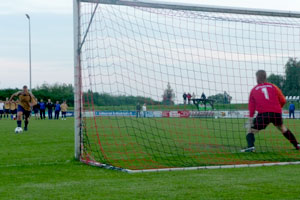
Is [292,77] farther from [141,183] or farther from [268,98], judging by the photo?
[141,183]

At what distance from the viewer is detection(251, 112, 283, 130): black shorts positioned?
9.41 metres

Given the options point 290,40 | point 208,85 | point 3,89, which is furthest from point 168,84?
point 3,89

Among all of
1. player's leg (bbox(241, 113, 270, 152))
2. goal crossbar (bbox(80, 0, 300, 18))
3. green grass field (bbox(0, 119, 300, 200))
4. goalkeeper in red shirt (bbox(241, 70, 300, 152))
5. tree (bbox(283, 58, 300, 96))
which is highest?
goal crossbar (bbox(80, 0, 300, 18))

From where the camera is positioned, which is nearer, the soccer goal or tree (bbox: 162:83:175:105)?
the soccer goal

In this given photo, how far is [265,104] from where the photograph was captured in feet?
31.0

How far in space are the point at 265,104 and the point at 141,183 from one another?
4644 mm

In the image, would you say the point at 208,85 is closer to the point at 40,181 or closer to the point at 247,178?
the point at 247,178

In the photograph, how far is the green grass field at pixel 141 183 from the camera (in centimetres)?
503

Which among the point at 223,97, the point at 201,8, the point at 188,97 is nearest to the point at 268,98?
the point at 223,97

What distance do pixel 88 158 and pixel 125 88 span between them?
154 cm

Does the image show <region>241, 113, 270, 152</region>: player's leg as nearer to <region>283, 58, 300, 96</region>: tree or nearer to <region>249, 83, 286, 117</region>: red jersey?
<region>249, 83, 286, 117</region>: red jersey

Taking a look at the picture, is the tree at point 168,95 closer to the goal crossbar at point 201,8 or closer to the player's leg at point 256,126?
the goal crossbar at point 201,8

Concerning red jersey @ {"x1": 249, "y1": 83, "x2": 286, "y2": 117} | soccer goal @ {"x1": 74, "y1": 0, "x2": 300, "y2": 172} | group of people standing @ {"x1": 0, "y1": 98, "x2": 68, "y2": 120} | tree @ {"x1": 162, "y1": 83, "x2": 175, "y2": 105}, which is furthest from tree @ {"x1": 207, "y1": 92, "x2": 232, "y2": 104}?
group of people standing @ {"x1": 0, "y1": 98, "x2": 68, "y2": 120}

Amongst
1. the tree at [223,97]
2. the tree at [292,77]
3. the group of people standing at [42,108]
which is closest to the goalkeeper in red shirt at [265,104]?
the tree at [223,97]
